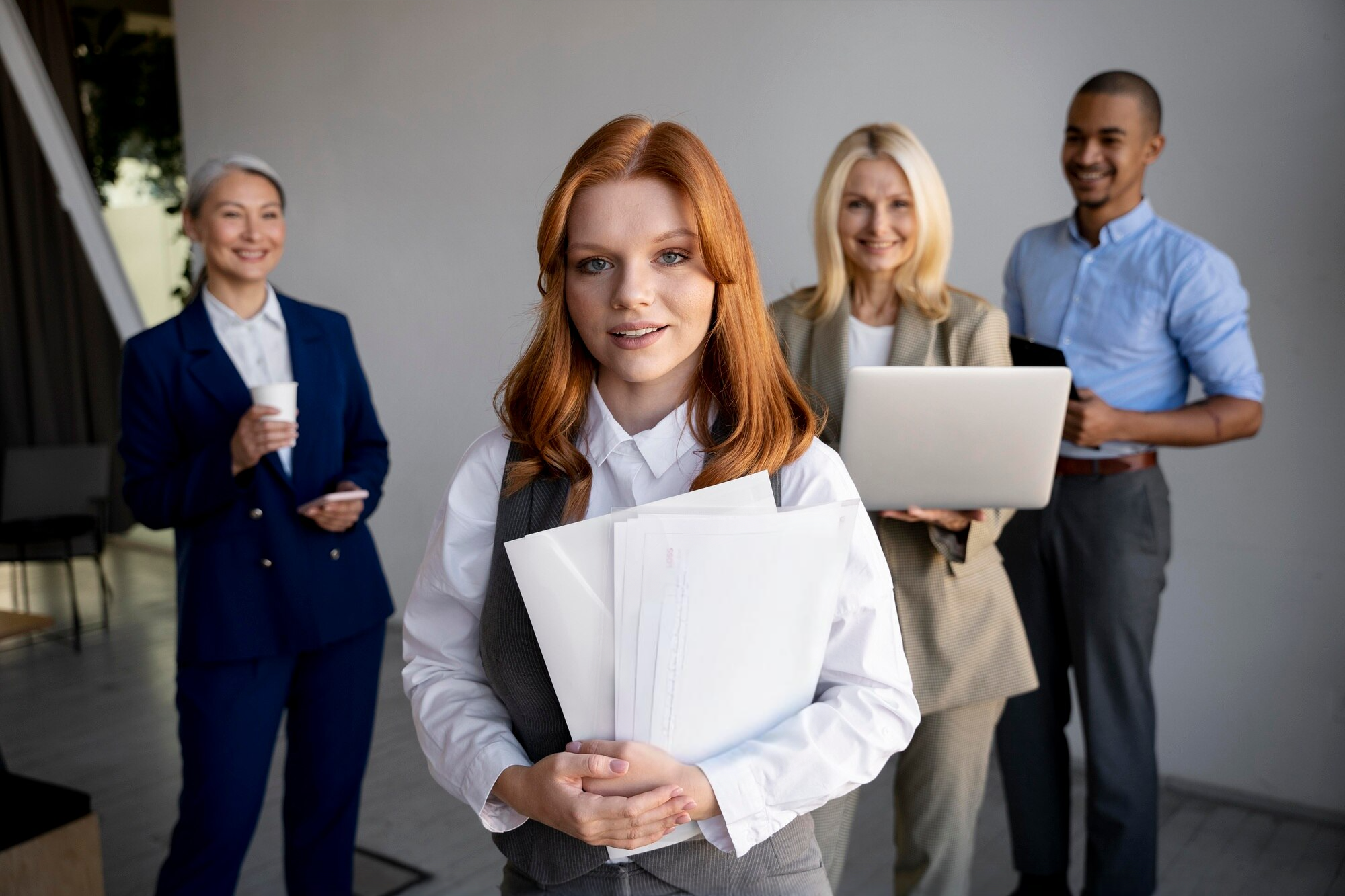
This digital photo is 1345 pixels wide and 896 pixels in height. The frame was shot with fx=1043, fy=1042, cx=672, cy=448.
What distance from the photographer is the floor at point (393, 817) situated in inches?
107

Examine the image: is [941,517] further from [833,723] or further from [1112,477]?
[833,723]

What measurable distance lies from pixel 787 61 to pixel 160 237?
529 cm

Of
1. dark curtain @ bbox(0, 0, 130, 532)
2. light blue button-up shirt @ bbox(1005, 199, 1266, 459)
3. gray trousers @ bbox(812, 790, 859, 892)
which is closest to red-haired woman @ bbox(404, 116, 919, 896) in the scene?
gray trousers @ bbox(812, 790, 859, 892)

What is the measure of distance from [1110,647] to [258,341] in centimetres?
205

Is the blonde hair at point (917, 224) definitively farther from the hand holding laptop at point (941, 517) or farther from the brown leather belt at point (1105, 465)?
the brown leather belt at point (1105, 465)

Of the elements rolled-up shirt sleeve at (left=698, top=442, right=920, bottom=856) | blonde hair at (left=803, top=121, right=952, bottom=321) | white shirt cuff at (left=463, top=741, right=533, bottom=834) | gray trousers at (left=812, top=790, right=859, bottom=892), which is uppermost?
blonde hair at (left=803, top=121, right=952, bottom=321)

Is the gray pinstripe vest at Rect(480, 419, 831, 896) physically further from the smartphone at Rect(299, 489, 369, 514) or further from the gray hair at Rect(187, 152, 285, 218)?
the gray hair at Rect(187, 152, 285, 218)

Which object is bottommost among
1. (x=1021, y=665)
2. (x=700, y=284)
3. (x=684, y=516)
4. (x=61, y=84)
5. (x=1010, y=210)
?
(x=1021, y=665)

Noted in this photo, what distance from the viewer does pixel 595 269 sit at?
116cm

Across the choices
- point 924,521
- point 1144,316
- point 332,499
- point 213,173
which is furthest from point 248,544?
point 1144,316

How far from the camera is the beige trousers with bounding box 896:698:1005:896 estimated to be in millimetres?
2117

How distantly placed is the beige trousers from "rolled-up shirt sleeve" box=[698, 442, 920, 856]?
3.51ft

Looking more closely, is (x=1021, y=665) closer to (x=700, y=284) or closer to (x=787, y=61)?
(x=700, y=284)

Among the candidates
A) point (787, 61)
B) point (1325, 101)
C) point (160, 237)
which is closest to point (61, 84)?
point (160, 237)
